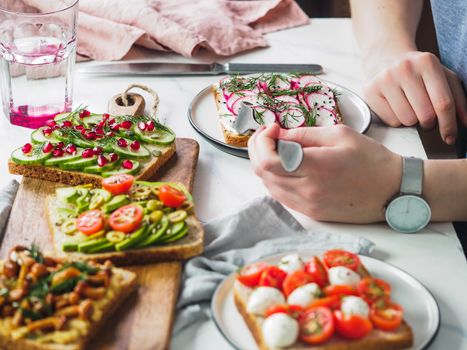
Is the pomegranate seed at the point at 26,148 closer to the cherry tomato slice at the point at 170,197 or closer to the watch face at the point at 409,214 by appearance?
the cherry tomato slice at the point at 170,197

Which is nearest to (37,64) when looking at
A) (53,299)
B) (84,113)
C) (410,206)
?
(84,113)

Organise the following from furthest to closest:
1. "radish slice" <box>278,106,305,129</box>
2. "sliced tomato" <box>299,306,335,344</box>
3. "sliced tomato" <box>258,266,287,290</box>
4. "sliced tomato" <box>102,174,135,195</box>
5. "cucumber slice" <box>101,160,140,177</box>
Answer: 1. "radish slice" <box>278,106,305,129</box>
2. "cucumber slice" <box>101,160,140,177</box>
3. "sliced tomato" <box>102,174,135,195</box>
4. "sliced tomato" <box>258,266,287,290</box>
5. "sliced tomato" <box>299,306,335,344</box>

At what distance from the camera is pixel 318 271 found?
132 centimetres

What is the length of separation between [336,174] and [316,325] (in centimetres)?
45

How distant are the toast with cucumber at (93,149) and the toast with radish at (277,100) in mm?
188

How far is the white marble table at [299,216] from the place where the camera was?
1.40m

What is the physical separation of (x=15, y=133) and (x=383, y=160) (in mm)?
940

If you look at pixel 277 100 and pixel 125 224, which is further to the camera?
pixel 277 100

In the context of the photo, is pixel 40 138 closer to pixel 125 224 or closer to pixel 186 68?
pixel 125 224

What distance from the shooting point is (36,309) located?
48.2 inches

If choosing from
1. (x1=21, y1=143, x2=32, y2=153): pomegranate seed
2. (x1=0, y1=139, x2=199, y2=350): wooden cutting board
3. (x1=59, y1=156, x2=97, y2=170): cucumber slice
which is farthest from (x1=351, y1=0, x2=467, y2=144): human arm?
(x1=21, y1=143, x2=32, y2=153): pomegranate seed

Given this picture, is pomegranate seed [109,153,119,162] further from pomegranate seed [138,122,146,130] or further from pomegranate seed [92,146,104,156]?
pomegranate seed [138,122,146,130]

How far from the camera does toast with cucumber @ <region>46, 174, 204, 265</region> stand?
56.9 inches

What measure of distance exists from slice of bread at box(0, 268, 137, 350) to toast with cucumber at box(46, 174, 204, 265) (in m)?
0.08
